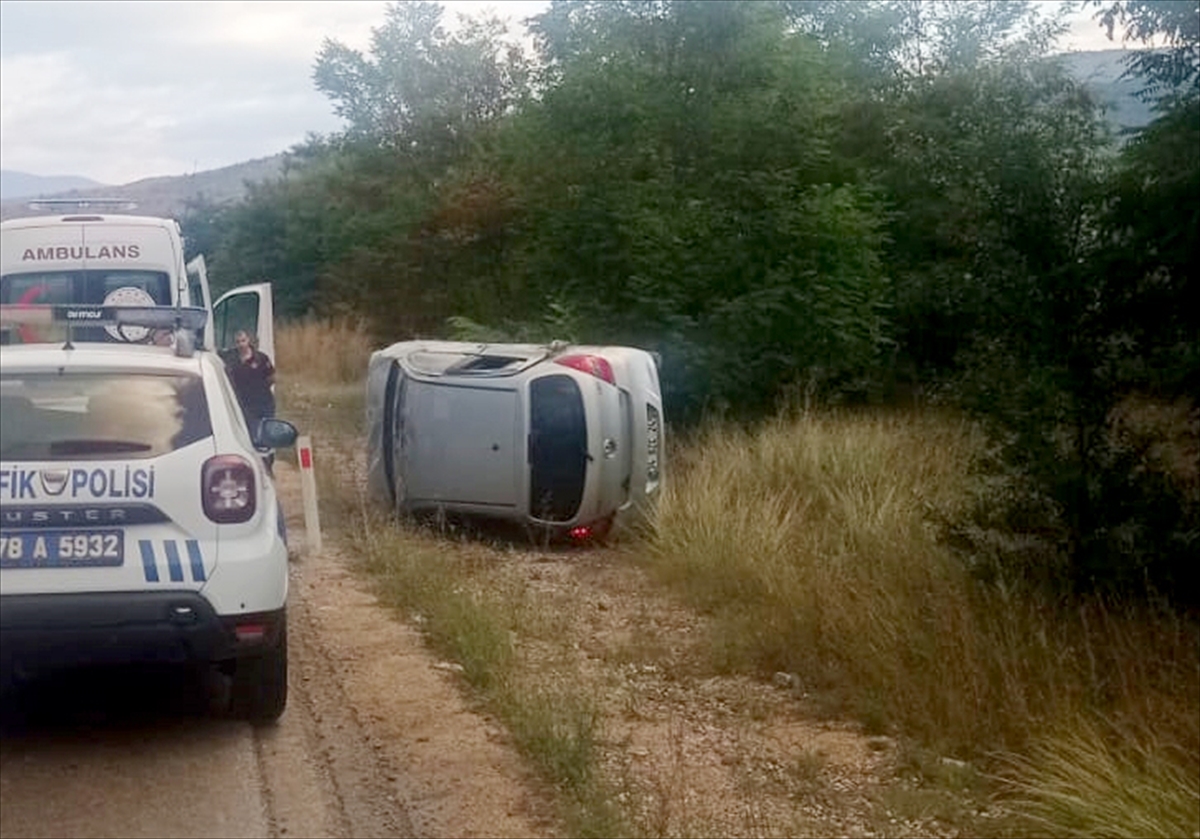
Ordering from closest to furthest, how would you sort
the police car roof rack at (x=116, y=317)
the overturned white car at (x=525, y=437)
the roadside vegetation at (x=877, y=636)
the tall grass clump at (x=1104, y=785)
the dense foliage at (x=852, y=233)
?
the tall grass clump at (x=1104, y=785)
the roadside vegetation at (x=877, y=636)
the police car roof rack at (x=116, y=317)
the dense foliage at (x=852, y=233)
the overturned white car at (x=525, y=437)

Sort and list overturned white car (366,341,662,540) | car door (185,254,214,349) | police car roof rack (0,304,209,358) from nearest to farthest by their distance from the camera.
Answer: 1. police car roof rack (0,304,209,358)
2. overturned white car (366,341,662,540)
3. car door (185,254,214,349)

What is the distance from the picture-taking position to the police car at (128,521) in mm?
6750

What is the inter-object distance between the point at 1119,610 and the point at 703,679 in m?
2.19

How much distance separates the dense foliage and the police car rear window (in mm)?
4648

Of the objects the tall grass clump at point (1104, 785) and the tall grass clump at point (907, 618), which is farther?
the tall grass clump at point (907, 618)

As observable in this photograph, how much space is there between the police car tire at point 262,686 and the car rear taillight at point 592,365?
6.01 meters

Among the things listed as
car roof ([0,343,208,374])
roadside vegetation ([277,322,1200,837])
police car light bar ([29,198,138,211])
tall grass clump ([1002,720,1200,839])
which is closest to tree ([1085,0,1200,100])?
roadside vegetation ([277,322,1200,837])

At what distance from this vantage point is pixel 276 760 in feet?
23.8

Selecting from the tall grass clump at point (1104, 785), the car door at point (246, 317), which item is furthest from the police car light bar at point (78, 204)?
the tall grass clump at point (1104, 785)

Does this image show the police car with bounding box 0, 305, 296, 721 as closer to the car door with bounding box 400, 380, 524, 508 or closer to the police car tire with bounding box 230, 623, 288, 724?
the police car tire with bounding box 230, 623, 288, 724

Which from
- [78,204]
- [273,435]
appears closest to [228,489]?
[273,435]

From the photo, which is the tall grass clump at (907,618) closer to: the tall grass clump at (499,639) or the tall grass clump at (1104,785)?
the tall grass clump at (1104,785)

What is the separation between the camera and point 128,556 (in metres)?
6.84

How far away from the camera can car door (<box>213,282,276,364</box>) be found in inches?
653
